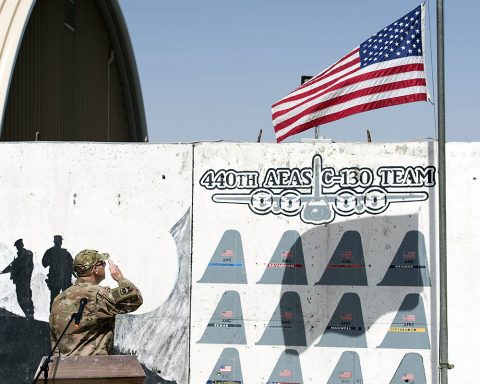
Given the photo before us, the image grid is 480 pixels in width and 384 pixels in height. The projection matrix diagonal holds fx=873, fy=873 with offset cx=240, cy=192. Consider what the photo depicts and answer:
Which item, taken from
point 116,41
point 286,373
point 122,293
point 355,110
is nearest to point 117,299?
point 122,293

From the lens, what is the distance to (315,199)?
1009cm

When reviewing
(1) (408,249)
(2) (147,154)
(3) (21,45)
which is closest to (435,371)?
(1) (408,249)

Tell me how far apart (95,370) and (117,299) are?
0.77 meters

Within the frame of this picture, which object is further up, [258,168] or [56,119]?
[56,119]

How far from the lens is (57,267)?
10.5 m

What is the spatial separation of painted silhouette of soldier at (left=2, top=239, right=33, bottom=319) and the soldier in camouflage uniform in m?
2.41

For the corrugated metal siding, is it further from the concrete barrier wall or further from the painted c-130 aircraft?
the painted c-130 aircraft

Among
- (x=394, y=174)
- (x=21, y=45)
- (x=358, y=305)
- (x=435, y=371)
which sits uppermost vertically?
(x=21, y=45)

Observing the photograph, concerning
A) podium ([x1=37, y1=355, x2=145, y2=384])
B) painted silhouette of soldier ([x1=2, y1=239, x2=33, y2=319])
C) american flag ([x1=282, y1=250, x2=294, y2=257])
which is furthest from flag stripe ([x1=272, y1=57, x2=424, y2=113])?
podium ([x1=37, y1=355, x2=145, y2=384])

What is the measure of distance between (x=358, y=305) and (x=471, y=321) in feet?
4.13

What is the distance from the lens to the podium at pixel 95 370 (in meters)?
7.35

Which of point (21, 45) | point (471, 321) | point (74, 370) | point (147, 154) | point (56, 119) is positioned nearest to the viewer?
point (74, 370)

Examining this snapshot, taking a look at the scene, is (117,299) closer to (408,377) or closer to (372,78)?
(408,377)

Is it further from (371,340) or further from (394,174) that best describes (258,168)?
(371,340)
